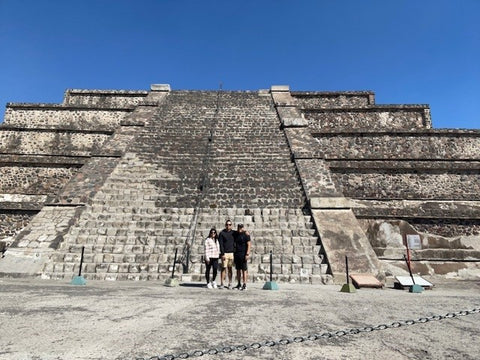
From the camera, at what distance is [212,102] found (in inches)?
631

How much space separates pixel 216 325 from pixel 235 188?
6.87 m

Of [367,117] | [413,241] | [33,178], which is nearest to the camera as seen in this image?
[413,241]

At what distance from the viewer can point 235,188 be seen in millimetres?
10031

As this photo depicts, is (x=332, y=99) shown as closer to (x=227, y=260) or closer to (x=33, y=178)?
(x=227, y=260)

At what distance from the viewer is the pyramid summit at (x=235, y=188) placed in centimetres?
773

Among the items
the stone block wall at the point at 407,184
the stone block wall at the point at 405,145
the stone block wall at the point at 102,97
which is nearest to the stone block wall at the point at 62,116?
the stone block wall at the point at 102,97

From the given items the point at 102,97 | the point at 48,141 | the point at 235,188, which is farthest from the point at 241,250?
the point at 102,97

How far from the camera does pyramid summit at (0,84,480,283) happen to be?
7.73 meters

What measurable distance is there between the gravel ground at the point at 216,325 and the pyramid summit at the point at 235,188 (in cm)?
267

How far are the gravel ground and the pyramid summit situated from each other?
8.77 ft

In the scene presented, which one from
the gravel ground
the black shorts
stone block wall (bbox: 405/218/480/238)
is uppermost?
stone block wall (bbox: 405/218/480/238)

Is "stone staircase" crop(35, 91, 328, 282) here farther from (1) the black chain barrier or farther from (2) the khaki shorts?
(1) the black chain barrier

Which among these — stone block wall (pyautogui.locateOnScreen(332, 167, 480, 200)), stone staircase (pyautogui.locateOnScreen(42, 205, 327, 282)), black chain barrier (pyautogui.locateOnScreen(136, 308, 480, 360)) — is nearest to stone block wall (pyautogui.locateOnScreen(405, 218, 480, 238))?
Answer: stone block wall (pyautogui.locateOnScreen(332, 167, 480, 200))

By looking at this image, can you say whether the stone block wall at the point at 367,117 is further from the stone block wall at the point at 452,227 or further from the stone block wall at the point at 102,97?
the stone block wall at the point at 102,97
